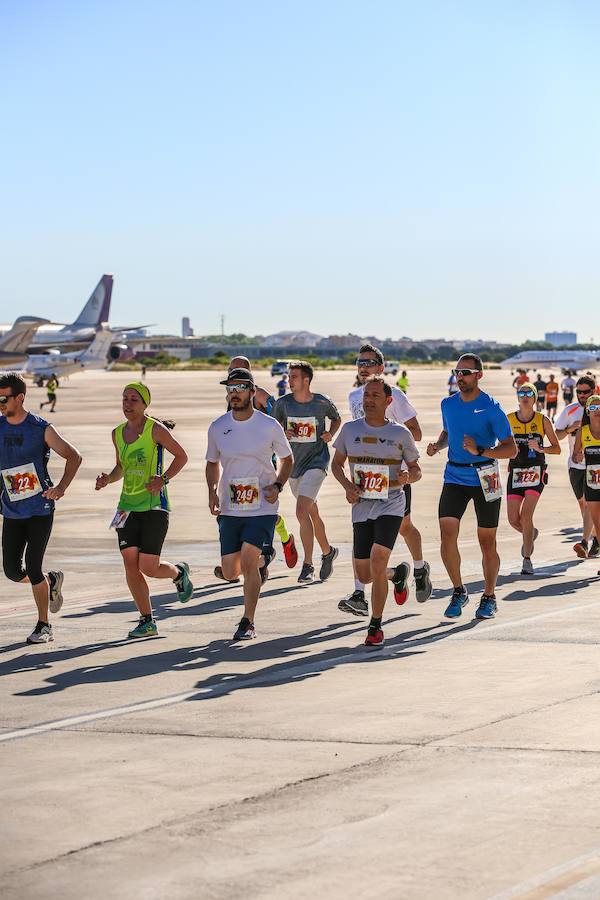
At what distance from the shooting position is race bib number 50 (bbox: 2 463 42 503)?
10641mm

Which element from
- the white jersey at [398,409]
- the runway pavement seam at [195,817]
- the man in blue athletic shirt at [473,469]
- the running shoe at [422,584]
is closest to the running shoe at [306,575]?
the white jersey at [398,409]

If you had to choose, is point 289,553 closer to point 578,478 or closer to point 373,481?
point 578,478

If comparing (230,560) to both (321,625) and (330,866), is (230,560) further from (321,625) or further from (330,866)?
(330,866)

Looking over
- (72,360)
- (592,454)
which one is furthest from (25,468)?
(72,360)

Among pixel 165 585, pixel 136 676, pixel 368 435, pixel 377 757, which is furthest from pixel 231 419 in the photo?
pixel 377 757

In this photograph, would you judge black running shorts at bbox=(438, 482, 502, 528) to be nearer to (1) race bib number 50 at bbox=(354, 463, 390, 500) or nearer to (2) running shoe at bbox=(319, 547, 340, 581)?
(1) race bib number 50 at bbox=(354, 463, 390, 500)

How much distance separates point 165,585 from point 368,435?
145 inches

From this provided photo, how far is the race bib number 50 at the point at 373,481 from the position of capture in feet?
34.6

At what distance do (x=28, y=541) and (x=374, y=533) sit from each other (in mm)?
2384

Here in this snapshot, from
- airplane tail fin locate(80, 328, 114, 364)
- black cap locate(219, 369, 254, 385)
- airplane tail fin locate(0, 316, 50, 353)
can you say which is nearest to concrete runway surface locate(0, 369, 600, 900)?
black cap locate(219, 369, 254, 385)

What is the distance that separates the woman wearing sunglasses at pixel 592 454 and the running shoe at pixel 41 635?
18.2 feet

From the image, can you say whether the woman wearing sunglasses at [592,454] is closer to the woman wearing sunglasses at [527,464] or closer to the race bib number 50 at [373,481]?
the woman wearing sunglasses at [527,464]

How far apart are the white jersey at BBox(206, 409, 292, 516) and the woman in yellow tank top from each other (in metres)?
0.32

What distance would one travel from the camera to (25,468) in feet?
35.0
